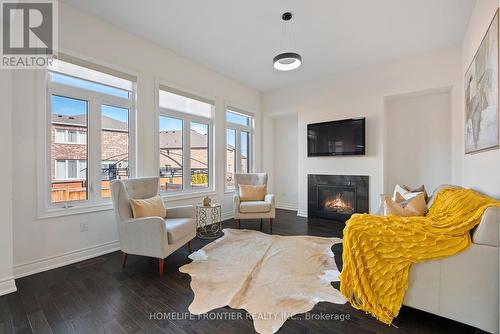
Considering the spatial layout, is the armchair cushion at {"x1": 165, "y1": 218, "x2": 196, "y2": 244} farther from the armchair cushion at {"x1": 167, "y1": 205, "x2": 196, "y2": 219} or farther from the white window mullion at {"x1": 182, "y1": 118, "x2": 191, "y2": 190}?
the white window mullion at {"x1": 182, "y1": 118, "x2": 191, "y2": 190}

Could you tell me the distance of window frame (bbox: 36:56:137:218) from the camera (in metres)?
2.41

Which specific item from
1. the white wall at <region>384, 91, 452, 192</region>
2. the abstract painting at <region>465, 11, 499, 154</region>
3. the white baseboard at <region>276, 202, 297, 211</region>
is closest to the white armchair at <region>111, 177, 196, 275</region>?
the abstract painting at <region>465, 11, 499, 154</region>

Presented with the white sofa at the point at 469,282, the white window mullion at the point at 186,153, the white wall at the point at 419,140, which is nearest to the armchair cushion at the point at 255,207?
the white window mullion at the point at 186,153

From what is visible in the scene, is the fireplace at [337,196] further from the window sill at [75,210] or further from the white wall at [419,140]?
the window sill at [75,210]

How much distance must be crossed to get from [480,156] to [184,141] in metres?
3.96

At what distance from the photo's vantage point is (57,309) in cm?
177

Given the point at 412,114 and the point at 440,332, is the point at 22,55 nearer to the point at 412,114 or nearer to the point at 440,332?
the point at 440,332

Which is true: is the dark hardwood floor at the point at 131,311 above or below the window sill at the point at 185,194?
below

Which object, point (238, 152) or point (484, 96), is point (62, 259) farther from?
point (484, 96)

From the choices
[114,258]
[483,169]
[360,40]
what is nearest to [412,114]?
[360,40]

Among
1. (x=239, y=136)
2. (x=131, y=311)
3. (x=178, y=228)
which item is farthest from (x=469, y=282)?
(x=239, y=136)

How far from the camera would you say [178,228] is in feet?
8.36

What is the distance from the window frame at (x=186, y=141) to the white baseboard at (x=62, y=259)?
1.05 m

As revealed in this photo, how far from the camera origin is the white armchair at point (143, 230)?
233 cm
